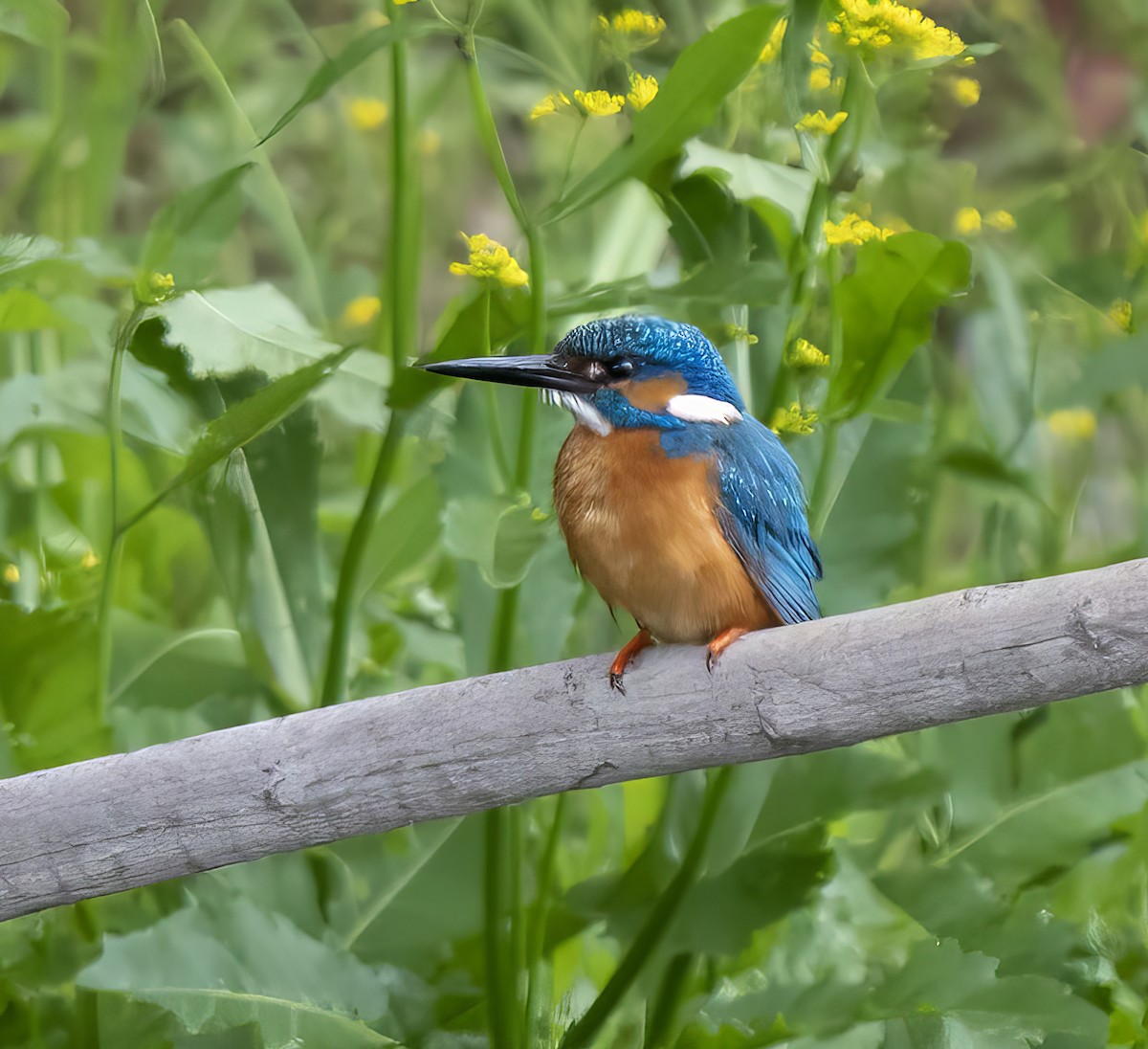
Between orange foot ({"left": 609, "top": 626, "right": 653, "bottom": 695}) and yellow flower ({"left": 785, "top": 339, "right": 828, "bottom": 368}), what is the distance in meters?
0.28

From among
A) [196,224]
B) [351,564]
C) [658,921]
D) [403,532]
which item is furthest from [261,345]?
[658,921]

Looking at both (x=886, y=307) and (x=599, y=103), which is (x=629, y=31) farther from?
(x=886, y=307)

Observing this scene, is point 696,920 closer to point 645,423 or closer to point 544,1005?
point 544,1005

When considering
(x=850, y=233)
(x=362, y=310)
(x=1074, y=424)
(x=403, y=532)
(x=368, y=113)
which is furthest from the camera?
(x=368, y=113)

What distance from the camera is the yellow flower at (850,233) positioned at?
1.21 meters

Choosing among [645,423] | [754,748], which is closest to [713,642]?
[754,748]

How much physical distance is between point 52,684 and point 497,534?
538 mm

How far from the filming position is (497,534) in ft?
3.71

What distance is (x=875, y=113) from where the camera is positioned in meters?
1.45

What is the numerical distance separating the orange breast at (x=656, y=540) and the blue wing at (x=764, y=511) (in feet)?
0.04

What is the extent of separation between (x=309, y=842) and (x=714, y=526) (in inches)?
16.3

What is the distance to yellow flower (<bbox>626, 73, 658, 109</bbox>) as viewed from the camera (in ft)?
4.00

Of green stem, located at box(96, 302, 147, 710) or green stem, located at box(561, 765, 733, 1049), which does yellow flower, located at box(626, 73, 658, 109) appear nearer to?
green stem, located at box(96, 302, 147, 710)

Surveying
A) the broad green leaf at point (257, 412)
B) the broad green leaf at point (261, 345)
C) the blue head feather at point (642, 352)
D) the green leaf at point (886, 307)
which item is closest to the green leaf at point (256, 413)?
the broad green leaf at point (257, 412)
